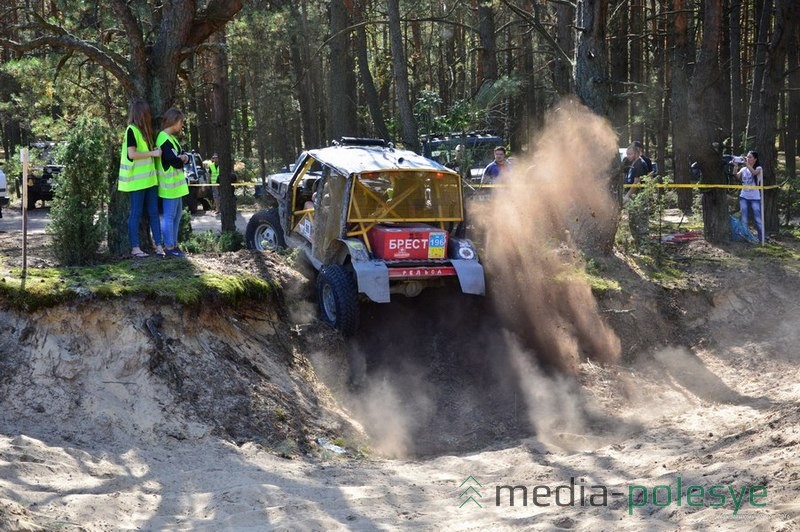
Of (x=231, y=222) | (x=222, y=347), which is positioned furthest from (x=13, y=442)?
(x=231, y=222)

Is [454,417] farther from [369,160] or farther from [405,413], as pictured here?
[369,160]

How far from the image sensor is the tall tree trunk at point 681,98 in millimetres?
18119

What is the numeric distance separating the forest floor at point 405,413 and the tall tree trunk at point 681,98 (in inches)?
192

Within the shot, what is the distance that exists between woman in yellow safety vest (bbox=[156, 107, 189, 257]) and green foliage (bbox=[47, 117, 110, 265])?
0.74 meters

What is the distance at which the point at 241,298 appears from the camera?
10.5 m

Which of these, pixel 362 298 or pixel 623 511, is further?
pixel 362 298

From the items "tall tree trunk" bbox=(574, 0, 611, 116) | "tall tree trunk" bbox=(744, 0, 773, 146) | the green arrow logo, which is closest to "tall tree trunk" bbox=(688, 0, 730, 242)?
"tall tree trunk" bbox=(744, 0, 773, 146)

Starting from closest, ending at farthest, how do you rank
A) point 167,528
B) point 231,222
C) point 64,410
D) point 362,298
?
point 167,528 < point 64,410 < point 362,298 < point 231,222

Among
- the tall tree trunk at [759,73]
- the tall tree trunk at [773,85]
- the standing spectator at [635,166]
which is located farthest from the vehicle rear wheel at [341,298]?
the tall tree trunk at [759,73]

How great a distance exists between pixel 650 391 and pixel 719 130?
7.30 meters

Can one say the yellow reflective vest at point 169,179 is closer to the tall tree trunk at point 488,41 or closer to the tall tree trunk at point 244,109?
the tall tree trunk at point 488,41

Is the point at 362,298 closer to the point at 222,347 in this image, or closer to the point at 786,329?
the point at 222,347

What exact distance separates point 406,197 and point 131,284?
147 inches

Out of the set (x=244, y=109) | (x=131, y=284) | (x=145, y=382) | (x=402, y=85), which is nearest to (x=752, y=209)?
(x=402, y=85)
